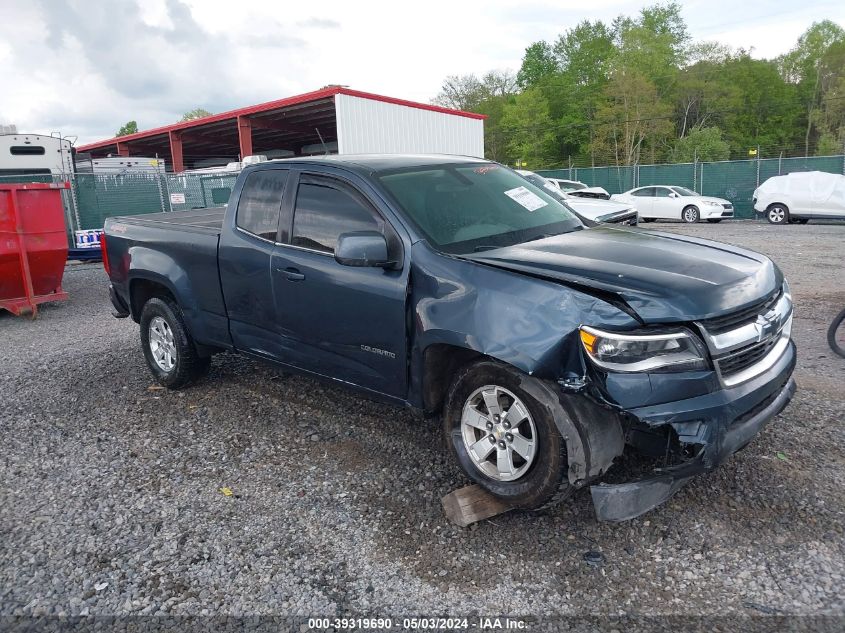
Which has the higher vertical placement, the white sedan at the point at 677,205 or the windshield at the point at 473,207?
the windshield at the point at 473,207

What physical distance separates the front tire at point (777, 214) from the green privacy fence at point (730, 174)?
4545 mm

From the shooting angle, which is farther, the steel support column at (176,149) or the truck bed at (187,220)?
A: the steel support column at (176,149)

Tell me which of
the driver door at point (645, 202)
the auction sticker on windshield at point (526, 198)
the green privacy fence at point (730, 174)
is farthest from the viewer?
the green privacy fence at point (730, 174)

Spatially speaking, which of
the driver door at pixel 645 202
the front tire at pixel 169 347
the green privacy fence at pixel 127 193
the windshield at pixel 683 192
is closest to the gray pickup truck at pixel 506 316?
the front tire at pixel 169 347

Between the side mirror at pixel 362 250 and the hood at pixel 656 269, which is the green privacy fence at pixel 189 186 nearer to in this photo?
the side mirror at pixel 362 250

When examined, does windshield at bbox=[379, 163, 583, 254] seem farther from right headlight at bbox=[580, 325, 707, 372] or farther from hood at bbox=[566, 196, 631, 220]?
hood at bbox=[566, 196, 631, 220]

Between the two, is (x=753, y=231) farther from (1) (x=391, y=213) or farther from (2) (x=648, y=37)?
(2) (x=648, y=37)

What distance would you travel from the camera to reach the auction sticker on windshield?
429cm

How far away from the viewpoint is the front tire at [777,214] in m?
20.4

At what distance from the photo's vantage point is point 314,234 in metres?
4.12

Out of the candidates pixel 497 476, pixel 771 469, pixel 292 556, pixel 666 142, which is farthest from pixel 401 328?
pixel 666 142

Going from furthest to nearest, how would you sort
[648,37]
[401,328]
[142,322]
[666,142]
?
[648,37]
[666,142]
[142,322]
[401,328]

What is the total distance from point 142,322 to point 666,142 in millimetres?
68927

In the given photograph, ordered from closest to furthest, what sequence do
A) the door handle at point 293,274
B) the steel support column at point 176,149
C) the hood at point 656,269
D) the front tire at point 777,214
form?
the hood at point 656,269 < the door handle at point 293,274 < the front tire at point 777,214 < the steel support column at point 176,149
